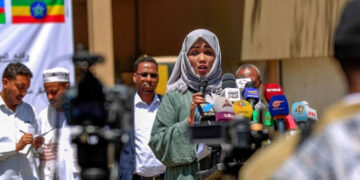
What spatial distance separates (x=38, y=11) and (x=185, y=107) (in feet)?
8.82

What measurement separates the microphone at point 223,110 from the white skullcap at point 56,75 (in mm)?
2215

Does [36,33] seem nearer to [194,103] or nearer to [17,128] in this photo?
[17,128]

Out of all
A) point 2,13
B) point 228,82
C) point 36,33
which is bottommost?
point 228,82

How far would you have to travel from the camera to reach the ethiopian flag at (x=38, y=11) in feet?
25.9

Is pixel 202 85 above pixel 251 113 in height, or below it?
above

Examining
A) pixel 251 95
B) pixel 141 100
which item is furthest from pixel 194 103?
pixel 141 100

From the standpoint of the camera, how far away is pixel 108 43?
28.0 ft

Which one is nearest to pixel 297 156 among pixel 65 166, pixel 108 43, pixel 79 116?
pixel 79 116

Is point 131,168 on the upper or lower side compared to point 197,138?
lower

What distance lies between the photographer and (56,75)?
724 centimetres

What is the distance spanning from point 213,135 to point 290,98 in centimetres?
764

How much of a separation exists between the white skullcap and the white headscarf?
4.59ft

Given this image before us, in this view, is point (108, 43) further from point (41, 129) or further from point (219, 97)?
point (219, 97)

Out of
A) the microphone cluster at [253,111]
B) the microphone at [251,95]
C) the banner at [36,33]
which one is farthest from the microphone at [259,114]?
the banner at [36,33]
